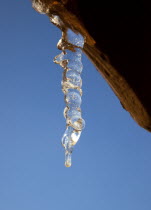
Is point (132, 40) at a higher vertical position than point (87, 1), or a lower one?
lower

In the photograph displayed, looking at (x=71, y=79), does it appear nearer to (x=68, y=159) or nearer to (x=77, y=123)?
(x=77, y=123)

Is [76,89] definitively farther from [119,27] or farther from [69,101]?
[119,27]

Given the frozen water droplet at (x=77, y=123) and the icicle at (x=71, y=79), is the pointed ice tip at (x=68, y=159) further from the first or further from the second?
the frozen water droplet at (x=77, y=123)

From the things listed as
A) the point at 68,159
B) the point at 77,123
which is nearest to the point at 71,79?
the point at 77,123

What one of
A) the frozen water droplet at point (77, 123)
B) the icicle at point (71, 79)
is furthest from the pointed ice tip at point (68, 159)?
the frozen water droplet at point (77, 123)

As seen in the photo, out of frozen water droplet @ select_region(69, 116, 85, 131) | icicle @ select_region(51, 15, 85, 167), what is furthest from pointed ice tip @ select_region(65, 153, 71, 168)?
frozen water droplet @ select_region(69, 116, 85, 131)

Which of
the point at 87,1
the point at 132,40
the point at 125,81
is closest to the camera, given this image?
the point at 87,1

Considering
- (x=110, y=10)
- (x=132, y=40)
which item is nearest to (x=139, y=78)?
(x=132, y=40)

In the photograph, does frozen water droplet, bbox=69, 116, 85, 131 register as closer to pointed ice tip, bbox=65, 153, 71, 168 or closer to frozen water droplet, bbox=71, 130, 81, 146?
frozen water droplet, bbox=71, 130, 81, 146
